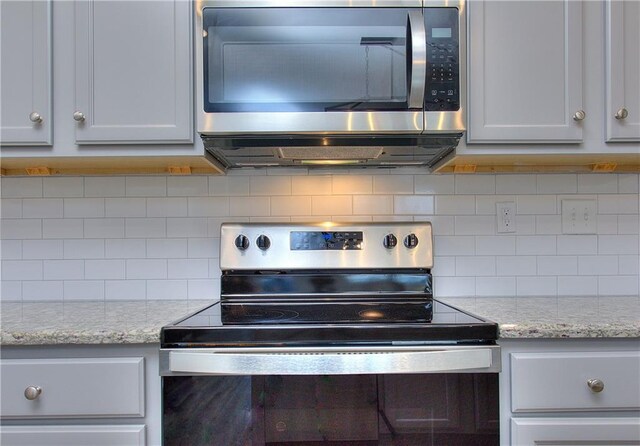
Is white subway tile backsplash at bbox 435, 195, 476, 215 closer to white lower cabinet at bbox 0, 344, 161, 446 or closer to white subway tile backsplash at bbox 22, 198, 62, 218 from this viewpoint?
white lower cabinet at bbox 0, 344, 161, 446

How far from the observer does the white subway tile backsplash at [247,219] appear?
5.25 feet

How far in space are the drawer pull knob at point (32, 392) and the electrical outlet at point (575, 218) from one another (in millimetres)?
1729

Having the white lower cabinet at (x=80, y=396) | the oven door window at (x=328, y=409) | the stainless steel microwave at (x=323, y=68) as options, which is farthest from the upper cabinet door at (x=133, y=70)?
the oven door window at (x=328, y=409)

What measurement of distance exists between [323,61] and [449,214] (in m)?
0.74

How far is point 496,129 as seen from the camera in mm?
1308

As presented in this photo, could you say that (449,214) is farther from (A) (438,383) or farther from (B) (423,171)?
(A) (438,383)

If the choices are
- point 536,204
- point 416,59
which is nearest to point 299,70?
point 416,59

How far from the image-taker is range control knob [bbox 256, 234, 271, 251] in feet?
4.99

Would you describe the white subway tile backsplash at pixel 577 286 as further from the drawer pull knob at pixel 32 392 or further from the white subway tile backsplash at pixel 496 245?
the drawer pull knob at pixel 32 392

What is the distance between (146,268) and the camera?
5.25 feet

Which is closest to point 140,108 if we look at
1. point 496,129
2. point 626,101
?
point 496,129

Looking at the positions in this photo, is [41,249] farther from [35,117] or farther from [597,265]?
[597,265]

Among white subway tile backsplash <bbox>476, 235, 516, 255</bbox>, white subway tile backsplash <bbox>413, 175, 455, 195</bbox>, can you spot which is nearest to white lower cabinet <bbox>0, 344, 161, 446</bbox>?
white subway tile backsplash <bbox>413, 175, 455, 195</bbox>

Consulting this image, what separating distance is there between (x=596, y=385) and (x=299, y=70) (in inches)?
44.5
